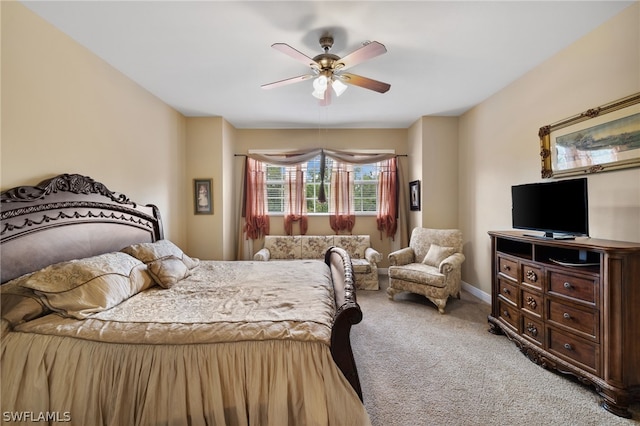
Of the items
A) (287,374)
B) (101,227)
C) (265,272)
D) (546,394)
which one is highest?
(101,227)

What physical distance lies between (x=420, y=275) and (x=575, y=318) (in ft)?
5.29

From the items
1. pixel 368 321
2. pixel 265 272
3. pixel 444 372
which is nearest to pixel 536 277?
pixel 444 372

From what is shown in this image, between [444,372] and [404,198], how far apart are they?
329 cm

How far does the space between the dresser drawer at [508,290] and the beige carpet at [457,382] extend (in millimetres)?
452

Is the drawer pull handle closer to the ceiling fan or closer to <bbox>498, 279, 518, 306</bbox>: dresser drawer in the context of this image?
<bbox>498, 279, 518, 306</bbox>: dresser drawer

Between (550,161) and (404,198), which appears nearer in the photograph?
(550,161)

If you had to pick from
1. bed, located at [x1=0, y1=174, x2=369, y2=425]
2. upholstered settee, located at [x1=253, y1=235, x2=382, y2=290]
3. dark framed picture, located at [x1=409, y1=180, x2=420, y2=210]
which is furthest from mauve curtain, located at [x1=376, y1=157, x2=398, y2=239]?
bed, located at [x1=0, y1=174, x2=369, y2=425]

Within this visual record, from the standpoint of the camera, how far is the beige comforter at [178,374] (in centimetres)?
134

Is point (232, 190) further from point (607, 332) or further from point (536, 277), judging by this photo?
point (607, 332)

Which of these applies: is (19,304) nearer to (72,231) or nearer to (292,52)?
(72,231)

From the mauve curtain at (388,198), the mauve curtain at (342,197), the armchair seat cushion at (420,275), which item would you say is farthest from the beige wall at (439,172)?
the mauve curtain at (342,197)

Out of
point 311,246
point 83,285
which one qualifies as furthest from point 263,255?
point 83,285

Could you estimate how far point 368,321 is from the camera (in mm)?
3061

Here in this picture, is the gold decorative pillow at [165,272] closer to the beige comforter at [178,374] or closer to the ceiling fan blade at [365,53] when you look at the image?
the beige comforter at [178,374]
